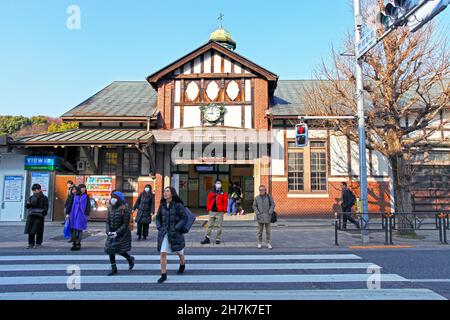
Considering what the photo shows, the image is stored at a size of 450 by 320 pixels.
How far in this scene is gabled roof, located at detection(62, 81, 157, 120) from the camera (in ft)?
46.7

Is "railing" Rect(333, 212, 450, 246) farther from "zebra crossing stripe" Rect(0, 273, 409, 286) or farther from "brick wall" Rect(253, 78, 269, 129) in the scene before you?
"brick wall" Rect(253, 78, 269, 129)

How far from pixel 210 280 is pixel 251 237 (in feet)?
15.4

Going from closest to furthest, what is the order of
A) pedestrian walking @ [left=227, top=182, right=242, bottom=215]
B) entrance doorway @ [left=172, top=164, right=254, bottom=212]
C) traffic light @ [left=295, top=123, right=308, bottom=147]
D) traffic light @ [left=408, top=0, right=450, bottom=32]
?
traffic light @ [left=408, top=0, right=450, bottom=32] < traffic light @ [left=295, top=123, right=308, bottom=147] < pedestrian walking @ [left=227, top=182, right=242, bottom=215] < entrance doorway @ [left=172, top=164, right=254, bottom=212]

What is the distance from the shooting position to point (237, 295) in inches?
175

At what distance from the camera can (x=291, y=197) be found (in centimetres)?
1395

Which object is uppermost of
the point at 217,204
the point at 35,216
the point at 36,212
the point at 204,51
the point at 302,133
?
the point at 204,51

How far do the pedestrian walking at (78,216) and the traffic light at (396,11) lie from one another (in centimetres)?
920

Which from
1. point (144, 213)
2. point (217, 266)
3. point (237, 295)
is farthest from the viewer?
point (144, 213)

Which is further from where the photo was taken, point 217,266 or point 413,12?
point 217,266

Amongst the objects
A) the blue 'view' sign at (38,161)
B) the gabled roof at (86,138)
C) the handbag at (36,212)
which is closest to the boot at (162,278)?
the handbag at (36,212)

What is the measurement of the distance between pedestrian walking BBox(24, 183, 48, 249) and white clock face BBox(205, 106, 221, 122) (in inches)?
318

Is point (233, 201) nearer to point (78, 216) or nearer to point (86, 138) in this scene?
point (86, 138)

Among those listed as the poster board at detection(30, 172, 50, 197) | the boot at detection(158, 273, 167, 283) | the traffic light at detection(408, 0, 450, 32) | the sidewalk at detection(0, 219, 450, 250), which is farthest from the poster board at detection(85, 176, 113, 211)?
the traffic light at detection(408, 0, 450, 32)

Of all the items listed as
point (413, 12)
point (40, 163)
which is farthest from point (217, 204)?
point (40, 163)
